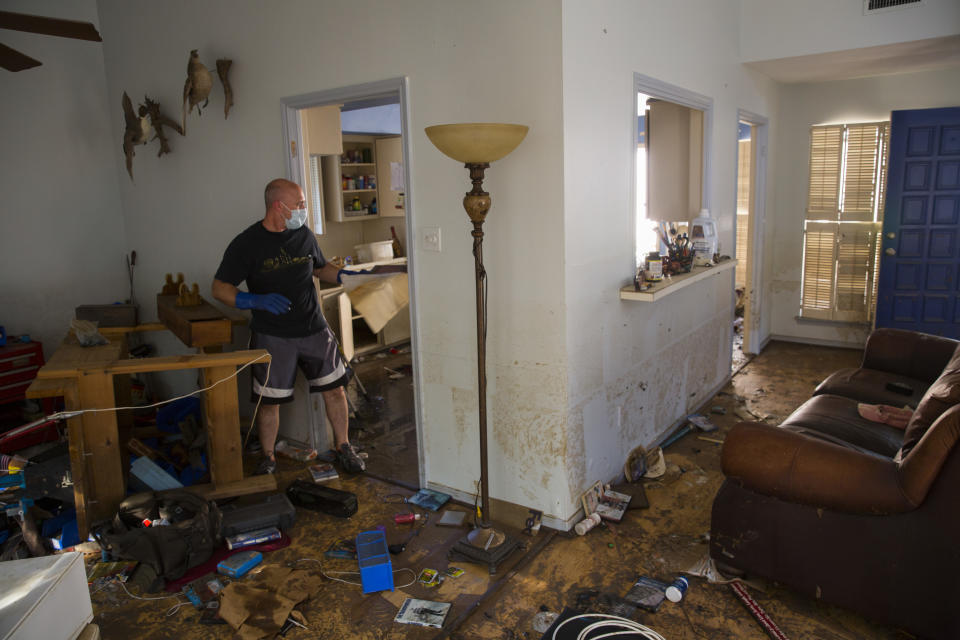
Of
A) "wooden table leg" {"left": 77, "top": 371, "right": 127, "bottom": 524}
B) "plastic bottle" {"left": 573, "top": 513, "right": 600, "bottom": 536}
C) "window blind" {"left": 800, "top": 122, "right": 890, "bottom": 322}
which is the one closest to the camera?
"plastic bottle" {"left": 573, "top": 513, "right": 600, "bottom": 536}

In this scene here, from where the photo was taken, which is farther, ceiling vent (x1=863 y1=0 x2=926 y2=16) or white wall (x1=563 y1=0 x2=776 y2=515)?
ceiling vent (x1=863 y1=0 x2=926 y2=16)

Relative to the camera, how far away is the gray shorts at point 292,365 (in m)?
3.38

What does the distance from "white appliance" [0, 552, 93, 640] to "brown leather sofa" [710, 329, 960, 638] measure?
6.61 feet

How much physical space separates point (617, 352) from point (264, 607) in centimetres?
190

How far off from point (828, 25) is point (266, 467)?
14.9 feet

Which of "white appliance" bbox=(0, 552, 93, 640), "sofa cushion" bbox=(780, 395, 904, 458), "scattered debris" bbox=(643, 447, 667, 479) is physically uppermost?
"white appliance" bbox=(0, 552, 93, 640)

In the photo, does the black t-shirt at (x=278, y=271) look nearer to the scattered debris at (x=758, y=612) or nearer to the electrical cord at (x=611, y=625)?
the electrical cord at (x=611, y=625)

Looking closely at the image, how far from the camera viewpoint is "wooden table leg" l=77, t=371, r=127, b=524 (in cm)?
290

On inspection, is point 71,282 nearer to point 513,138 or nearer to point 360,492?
point 360,492

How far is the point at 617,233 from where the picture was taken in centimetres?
305

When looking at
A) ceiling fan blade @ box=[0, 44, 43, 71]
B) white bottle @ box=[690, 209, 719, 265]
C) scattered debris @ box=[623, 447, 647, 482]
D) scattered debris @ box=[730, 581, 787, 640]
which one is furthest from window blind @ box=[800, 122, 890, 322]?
ceiling fan blade @ box=[0, 44, 43, 71]

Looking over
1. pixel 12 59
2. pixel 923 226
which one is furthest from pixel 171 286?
pixel 923 226

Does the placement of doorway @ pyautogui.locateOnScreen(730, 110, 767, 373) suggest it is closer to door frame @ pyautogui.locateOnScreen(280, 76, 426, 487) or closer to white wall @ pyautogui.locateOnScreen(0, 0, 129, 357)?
door frame @ pyautogui.locateOnScreen(280, 76, 426, 487)

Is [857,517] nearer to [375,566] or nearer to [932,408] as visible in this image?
[932,408]
